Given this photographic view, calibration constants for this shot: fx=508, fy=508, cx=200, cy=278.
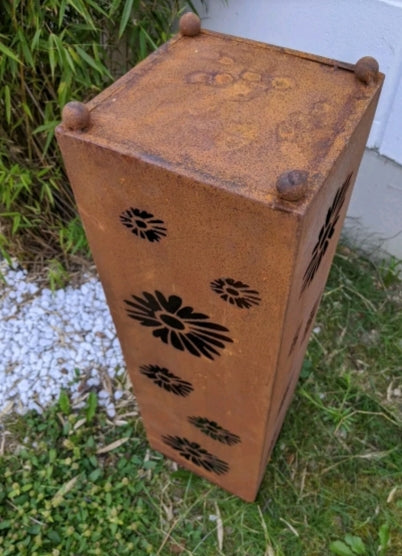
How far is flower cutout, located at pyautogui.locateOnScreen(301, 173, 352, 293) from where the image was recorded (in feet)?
2.89

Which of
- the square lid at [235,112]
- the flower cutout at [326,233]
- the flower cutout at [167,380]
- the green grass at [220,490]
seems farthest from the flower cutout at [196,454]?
the square lid at [235,112]

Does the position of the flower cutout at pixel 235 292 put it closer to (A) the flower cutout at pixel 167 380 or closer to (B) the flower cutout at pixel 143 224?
(B) the flower cutout at pixel 143 224

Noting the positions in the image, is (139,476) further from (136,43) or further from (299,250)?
(136,43)

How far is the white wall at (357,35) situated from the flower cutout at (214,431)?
1182 millimetres

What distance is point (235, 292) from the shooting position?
32.9 inches

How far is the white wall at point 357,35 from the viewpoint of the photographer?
Result: 5.14ft

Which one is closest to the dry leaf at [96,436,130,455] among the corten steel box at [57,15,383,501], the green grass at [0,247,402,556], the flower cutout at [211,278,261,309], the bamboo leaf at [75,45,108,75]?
the green grass at [0,247,402,556]

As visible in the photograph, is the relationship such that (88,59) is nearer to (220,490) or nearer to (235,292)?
(235,292)

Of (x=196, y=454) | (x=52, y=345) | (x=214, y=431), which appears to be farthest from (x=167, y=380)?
(x=52, y=345)

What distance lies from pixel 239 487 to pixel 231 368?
2.14 feet

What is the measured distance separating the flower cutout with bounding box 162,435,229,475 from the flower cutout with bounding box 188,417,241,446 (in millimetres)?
126

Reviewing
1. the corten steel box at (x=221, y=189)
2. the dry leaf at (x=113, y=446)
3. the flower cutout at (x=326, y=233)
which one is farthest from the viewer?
the dry leaf at (x=113, y=446)

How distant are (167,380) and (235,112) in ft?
2.19

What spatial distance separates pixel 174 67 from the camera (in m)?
0.93
